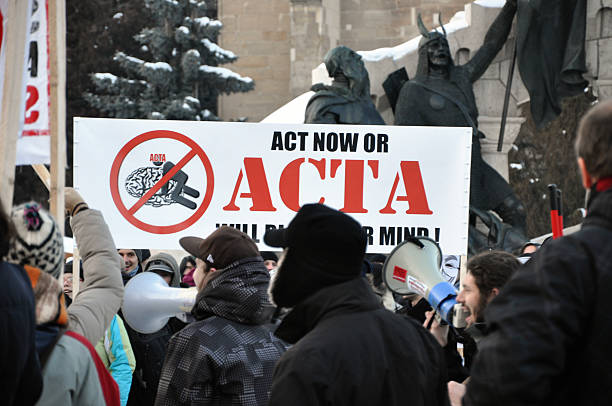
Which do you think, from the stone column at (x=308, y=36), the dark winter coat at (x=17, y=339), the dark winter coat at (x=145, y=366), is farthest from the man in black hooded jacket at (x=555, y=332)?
the stone column at (x=308, y=36)

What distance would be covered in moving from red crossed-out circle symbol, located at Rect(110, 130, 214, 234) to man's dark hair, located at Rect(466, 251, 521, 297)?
Answer: 3.04 m

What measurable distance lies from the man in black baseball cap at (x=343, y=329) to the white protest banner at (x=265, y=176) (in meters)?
3.57

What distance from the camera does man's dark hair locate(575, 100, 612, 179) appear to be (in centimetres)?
231

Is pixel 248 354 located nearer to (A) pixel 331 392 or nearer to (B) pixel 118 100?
(A) pixel 331 392

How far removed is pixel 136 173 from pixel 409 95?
5.42 meters

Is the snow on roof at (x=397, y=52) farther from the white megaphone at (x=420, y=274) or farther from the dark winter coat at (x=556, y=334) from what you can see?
the dark winter coat at (x=556, y=334)

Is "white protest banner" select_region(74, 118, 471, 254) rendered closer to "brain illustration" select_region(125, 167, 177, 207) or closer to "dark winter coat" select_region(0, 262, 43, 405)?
"brain illustration" select_region(125, 167, 177, 207)

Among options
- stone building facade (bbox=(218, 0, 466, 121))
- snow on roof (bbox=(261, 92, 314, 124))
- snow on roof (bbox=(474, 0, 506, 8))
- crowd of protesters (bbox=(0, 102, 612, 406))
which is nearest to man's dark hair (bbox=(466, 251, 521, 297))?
crowd of protesters (bbox=(0, 102, 612, 406))

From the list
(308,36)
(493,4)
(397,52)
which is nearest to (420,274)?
(397,52)

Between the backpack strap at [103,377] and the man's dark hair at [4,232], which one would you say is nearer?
the man's dark hair at [4,232]

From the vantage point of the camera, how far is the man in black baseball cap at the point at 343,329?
8.96 ft

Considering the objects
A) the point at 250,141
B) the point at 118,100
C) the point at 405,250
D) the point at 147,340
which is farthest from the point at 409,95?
the point at 118,100

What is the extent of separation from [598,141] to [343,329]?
3.00 ft

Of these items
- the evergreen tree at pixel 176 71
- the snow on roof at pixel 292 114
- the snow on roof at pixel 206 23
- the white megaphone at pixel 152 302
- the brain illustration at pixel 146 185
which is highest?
the snow on roof at pixel 206 23
